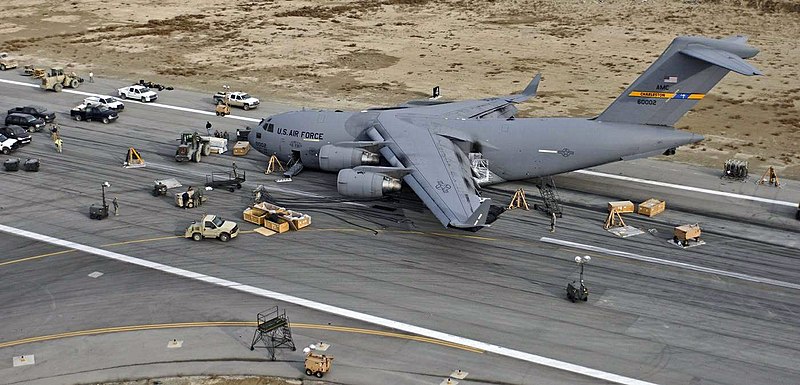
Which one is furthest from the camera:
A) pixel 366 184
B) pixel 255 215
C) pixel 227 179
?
pixel 227 179

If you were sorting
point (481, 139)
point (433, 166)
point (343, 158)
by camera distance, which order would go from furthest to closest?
point (481, 139)
point (343, 158)
point (433, 166)

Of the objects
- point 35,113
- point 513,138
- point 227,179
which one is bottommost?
point 227,179

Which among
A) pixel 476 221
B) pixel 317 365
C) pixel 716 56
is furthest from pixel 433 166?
pixel 317 365

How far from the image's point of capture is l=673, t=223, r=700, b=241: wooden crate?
48719mm

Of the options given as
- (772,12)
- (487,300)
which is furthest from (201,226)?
(772,12)

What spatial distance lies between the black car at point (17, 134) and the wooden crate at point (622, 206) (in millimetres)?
42208

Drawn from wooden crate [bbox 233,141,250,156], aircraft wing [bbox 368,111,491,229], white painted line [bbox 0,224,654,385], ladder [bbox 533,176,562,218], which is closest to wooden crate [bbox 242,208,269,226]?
white painted line [bbox 0,224,654,385]

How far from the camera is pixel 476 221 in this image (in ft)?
144

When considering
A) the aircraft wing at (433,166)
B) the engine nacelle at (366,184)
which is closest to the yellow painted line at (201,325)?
the aircraft wing at (433,166)

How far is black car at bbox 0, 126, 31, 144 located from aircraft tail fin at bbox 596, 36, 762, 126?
41.4m

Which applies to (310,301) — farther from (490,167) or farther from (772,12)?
(772,12)

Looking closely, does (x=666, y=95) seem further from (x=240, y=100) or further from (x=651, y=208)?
(x=240, y=100)

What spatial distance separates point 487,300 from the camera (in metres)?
42.4

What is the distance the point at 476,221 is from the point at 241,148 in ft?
82.5
